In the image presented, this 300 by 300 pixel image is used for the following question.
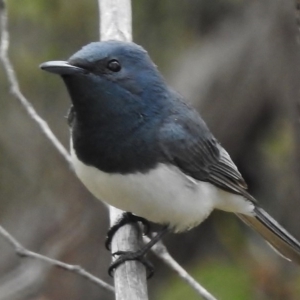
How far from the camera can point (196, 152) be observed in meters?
3.70

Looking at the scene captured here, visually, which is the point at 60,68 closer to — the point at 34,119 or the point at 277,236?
the point at 34,119

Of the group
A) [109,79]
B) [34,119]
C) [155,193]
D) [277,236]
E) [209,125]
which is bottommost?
[277,236]

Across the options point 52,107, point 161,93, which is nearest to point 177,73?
point 52,107

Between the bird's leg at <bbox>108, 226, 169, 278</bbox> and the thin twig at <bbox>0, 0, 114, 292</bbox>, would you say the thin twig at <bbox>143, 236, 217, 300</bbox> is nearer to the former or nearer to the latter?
the bird's leg at <bbox>108, 226, 169, 278</bbox>

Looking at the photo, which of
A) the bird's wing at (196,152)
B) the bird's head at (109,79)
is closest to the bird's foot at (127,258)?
the bird's wing at (196,152)

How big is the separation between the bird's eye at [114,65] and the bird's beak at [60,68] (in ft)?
0.52

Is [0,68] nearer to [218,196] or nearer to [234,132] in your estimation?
[234,132]

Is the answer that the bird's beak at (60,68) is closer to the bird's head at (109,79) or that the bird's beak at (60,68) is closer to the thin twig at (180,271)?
the bird's head at (109,79)

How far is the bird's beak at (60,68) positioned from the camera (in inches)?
116

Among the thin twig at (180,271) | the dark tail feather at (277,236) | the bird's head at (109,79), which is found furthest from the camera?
the dark tail feather at (277,236)

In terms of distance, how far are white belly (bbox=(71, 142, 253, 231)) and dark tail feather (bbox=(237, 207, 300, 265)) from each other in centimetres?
58

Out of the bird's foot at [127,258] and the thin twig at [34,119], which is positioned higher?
the thin twig at [34,119]

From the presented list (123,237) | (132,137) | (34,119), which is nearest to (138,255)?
(123,237)

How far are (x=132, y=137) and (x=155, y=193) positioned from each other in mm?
248
